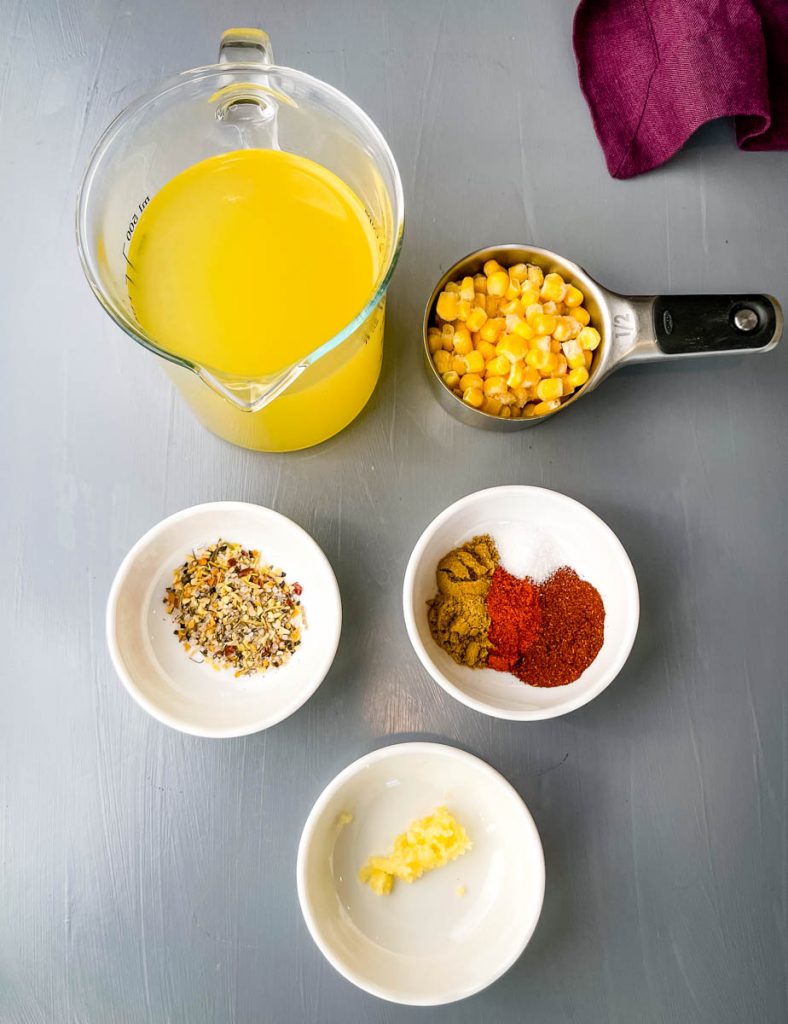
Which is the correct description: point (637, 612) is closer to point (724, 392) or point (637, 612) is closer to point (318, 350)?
point (724, 392)

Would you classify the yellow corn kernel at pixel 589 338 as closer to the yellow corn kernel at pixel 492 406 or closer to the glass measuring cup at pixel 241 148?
the yellow corn kernel at pixel 492 406

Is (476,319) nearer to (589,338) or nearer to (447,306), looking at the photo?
(447,306)

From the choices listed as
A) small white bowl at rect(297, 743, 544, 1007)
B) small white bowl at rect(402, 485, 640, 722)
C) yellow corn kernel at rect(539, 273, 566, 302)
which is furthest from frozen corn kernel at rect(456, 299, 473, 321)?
A: small white bowl at rect(297, 743, 544, 1007)

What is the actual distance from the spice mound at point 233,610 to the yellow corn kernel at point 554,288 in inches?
21.9

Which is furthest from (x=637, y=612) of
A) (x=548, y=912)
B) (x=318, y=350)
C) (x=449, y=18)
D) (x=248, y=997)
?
(x=449, y=18)

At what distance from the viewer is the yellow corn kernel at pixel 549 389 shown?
1114 mm

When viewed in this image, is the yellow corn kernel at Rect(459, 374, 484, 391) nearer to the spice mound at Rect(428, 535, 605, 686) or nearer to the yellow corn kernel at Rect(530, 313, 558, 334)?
the yellow corn kernel at Rect(530, 313, 558, 334)

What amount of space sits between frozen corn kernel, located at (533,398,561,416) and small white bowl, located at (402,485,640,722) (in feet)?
0.36

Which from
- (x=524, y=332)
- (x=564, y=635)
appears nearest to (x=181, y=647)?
(x=564, y=635)

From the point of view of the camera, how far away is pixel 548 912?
1.19 meters

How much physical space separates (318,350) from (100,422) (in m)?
0.56

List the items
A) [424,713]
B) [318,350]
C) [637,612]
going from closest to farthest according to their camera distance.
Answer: [318,350], [637,612], [424,713]

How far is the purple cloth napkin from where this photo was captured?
121cm

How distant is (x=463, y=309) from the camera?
1138mm
